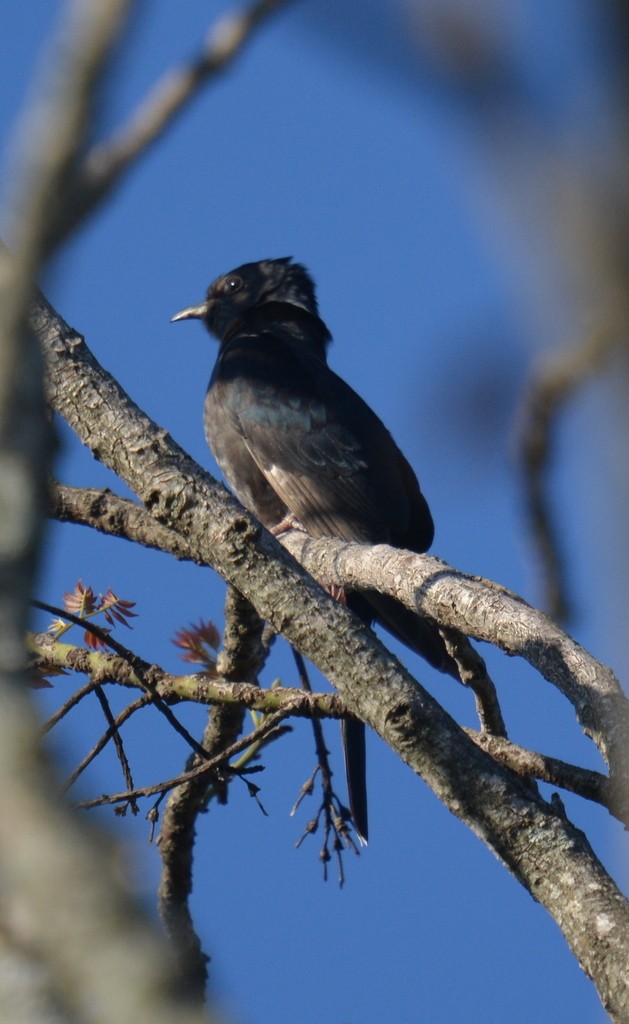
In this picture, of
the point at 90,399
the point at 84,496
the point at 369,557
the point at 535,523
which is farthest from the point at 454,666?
the point at 535,523

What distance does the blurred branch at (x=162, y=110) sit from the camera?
1124mm

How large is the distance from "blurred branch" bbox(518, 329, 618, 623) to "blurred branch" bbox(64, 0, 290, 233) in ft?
1.48

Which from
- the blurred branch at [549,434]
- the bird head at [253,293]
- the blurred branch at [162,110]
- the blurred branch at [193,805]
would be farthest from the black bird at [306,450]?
the blurred branch at [162,110]

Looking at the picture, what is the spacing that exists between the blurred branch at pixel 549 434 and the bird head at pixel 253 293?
229 inches

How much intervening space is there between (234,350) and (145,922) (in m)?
5.94

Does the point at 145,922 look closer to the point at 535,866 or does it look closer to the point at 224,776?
the point at 535,866

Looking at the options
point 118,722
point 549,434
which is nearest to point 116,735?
point 118,722

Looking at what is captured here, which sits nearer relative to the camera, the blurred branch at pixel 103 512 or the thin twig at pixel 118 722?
the thin twig at pixel 118 722

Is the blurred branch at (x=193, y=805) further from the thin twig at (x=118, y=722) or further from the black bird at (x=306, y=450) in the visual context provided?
the black bird at (x=306, y=450)

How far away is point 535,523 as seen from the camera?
62.4 inches

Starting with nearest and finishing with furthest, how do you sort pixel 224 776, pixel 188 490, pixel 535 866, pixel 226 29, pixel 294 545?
pixel 226 29
pixel 535 866
pixel 188 490
pixel 224 776
pixel 294 545

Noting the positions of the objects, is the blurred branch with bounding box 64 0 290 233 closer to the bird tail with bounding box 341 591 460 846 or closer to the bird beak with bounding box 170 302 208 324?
the bird tail with bounding box 341 591 460 846

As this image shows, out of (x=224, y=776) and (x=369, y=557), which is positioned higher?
(x=369, y=557)

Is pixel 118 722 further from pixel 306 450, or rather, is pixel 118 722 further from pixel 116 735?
pixel 306 450
